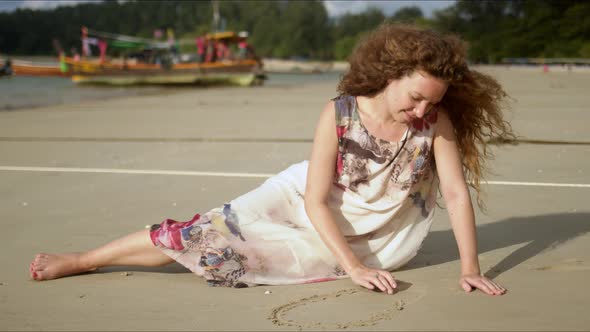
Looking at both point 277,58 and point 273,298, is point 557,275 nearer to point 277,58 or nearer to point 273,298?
point 273,298

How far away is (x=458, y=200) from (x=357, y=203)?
1.42 ft

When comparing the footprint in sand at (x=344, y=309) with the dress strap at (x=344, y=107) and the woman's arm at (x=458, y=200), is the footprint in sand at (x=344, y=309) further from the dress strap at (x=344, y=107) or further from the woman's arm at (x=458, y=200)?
the dress strap at (x=344, y=107)

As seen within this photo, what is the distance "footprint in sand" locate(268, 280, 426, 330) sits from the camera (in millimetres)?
2732

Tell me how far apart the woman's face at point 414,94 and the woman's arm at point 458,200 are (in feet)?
0.75

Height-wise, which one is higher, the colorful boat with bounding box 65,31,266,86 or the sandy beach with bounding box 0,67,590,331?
the sandy beach with bounding box 0,67,590,331

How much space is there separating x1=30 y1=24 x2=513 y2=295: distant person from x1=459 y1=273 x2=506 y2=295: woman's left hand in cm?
2

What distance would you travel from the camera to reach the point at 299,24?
399 feet

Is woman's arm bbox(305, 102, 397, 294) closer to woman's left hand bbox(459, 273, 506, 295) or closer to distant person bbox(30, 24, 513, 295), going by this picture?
distant person bbox(30, 24, 513, 295)

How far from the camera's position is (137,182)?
19.6 ft

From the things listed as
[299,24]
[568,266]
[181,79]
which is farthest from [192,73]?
[299,24]

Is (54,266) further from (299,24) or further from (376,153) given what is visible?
(299,24)

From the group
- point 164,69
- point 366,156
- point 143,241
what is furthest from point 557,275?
point 164,69

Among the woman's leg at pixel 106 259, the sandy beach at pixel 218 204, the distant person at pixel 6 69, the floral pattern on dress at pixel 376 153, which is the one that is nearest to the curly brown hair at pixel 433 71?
the floral pattern on dress at pixel 376 153

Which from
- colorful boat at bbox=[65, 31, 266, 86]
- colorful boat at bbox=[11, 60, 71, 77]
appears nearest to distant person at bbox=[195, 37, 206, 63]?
colorful boat at bbox=[65, 31, 266, 86]
